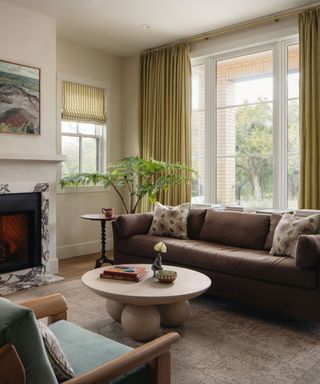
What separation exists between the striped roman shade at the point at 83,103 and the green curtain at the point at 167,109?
1.91ft

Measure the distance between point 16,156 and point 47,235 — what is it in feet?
3.16

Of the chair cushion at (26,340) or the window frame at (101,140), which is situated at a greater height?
the window frame at (101,140)

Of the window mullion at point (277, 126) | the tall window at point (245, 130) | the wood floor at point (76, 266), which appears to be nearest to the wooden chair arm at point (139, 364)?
the wood floor at point (76, 266)

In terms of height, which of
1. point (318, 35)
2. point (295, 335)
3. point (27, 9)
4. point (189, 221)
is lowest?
point (295, 335)

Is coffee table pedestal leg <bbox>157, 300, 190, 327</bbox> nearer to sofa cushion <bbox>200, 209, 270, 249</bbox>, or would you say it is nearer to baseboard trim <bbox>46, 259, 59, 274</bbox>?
sofa cushion <bbox>200, 209, 270, 249</bbox>

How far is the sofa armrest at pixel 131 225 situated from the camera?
4383 mm

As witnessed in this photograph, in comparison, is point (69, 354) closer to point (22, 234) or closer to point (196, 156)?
point (22, 234)

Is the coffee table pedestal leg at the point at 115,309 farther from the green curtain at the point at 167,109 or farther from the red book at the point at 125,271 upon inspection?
the green curtain at the point at 167,109

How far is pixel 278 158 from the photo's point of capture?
4.67 metres

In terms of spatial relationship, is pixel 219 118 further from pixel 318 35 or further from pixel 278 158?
pixel 318 35

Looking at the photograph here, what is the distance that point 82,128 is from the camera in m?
5.71

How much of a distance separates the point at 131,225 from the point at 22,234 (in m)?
1.20

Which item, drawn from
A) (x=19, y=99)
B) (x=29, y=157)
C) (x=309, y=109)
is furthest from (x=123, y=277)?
(x=309, y=109)

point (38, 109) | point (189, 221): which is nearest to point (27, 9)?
point (38, 109)
